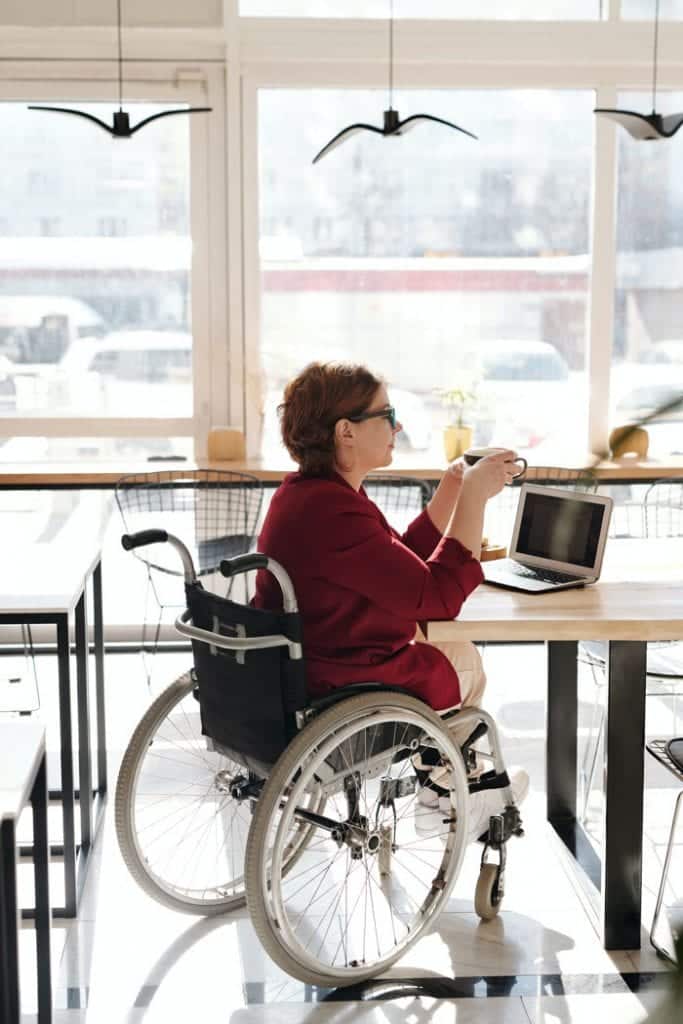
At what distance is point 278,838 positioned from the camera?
2.07 m

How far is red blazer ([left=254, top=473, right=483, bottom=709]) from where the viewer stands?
222 cm

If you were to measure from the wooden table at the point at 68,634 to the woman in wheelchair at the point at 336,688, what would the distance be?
0.31 metres

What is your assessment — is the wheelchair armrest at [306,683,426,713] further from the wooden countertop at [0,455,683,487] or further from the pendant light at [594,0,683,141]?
the pendant light at [594,0,683,141]

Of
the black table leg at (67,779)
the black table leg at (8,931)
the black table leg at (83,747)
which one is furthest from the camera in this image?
the black table leg at (83,747)

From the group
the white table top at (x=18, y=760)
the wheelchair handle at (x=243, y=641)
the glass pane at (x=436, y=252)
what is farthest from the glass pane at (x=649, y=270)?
the white table top at (x=18, y=760)

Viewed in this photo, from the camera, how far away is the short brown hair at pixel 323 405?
2.38m

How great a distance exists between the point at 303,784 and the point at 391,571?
421 millimetres

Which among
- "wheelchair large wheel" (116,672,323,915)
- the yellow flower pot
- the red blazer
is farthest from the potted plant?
the red blazer

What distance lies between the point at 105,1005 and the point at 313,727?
755 millimetres

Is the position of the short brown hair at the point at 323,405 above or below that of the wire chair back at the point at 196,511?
above

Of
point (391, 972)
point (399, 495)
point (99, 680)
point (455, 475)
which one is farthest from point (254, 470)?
point (391, 972)

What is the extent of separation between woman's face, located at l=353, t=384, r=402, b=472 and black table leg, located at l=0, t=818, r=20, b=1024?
1103mm

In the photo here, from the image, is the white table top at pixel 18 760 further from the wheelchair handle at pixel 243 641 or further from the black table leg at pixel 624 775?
the black table leg at pixel 624 775

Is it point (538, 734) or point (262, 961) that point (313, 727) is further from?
point (538, 734)
